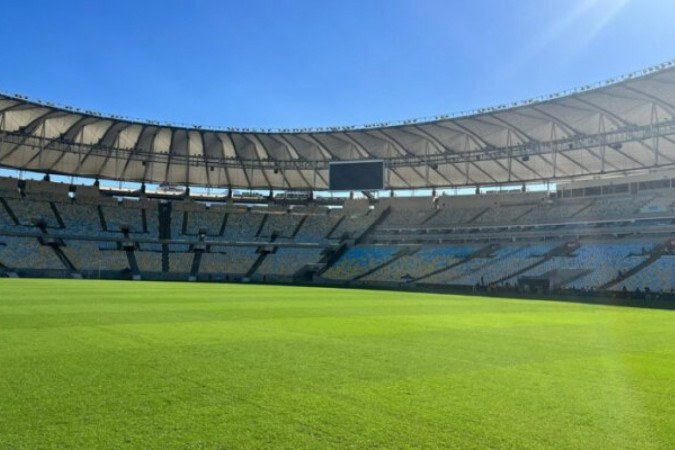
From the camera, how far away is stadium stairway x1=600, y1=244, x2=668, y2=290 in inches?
1490

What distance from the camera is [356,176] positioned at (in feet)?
178

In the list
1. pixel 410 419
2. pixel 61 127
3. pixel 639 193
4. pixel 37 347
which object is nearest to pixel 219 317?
pixel 37 347

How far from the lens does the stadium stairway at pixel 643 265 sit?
37834mm

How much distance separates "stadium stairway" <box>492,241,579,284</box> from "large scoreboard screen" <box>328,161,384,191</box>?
1507 cm

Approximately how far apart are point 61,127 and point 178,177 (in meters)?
16.7

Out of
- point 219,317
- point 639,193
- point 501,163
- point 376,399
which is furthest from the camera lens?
point 501,163

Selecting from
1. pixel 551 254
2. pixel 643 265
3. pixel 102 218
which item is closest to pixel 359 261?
pixel 551 254

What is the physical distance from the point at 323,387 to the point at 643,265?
37690mm

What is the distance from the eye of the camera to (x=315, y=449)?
16.1ft

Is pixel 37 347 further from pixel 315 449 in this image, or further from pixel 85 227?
pixel 85 227

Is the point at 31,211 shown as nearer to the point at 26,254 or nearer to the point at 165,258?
the point at 26,254

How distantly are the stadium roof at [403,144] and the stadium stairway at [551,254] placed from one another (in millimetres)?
6868

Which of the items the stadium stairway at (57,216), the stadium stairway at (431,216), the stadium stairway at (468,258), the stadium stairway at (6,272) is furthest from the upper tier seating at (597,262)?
the stadium stairway at (57,216)

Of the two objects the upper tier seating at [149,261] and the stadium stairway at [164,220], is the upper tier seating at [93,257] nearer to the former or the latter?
the upper tier seating at [149,261]
